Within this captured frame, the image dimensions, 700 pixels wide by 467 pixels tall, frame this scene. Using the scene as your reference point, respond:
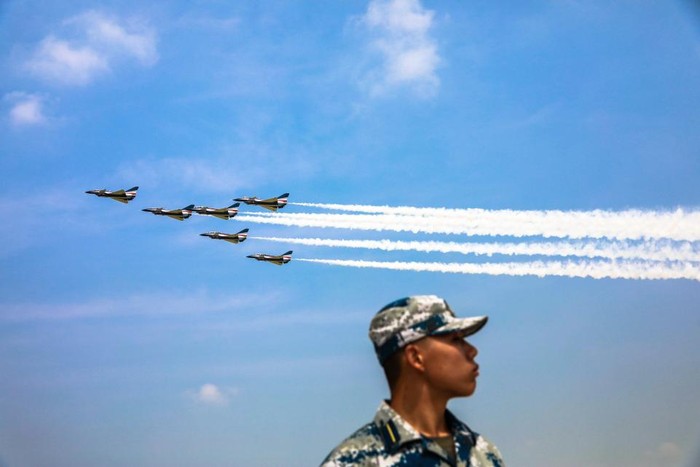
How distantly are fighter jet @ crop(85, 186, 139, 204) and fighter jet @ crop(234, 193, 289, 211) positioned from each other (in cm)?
1526

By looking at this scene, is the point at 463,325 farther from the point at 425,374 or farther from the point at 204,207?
the point at 204,207

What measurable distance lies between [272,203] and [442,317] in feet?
334

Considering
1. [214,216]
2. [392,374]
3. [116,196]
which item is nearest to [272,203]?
[214,216]

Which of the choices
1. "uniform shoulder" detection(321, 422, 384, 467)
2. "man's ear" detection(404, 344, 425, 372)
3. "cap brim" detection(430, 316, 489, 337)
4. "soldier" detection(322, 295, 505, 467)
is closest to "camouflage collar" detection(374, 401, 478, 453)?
"soldier" detection(322, 295, 505, 467)

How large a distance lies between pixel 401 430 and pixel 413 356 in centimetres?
82

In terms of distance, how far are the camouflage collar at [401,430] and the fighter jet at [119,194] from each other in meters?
109

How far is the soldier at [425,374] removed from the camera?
8883mm

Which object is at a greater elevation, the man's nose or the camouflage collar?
the man's nose

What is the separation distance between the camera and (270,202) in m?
110

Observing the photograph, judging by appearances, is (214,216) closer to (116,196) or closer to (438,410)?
(116,196)

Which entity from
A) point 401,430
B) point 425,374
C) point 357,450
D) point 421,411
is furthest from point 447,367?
point 357,450

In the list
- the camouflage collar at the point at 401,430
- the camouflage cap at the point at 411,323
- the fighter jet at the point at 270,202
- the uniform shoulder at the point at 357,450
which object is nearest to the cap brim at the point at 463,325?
the camouflage cap at the point at 411,323

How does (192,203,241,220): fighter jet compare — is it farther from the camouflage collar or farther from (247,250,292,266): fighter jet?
the camouflage collar

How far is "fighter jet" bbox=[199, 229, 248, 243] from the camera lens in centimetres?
11739
